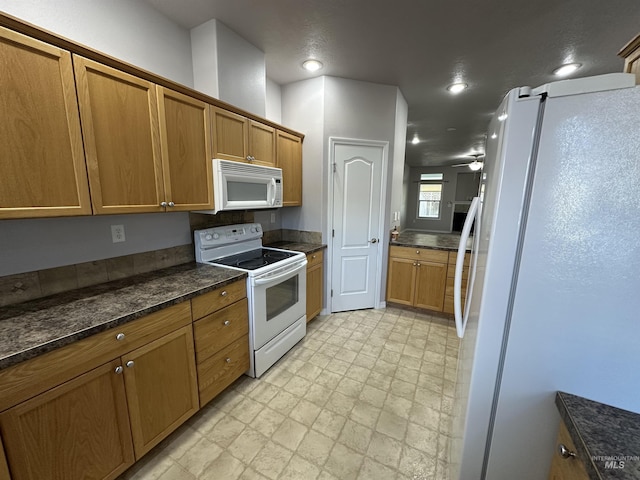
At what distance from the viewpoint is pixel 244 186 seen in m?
2.10

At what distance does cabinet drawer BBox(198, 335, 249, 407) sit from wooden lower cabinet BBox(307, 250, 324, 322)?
3.12 feet

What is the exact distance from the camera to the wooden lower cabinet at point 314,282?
2730mm

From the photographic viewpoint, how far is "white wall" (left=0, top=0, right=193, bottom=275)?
1284 mm

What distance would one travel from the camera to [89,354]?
3.55 feet

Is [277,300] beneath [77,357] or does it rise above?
beneath

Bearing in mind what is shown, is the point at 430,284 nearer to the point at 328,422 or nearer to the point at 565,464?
the point at 328,422

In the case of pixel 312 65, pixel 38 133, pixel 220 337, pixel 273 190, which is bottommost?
pixel 220 337

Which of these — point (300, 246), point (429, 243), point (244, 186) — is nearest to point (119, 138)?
point (244, 186)

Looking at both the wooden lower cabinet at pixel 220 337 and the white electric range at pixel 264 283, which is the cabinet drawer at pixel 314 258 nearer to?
the white electric range at pixel 264 283

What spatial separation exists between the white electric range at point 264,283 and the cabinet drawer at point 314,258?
0.73 feet

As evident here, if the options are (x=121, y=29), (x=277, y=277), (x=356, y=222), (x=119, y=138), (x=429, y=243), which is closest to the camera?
(x=119, y=138)

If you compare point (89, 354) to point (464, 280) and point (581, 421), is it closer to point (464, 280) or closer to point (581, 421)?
point (581, 421)

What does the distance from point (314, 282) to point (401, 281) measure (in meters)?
1.18

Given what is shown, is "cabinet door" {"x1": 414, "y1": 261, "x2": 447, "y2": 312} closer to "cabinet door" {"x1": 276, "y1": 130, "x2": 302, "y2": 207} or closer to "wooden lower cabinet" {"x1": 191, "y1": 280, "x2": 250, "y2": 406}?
"cabinet door" {"x1": 276, "y1": 130, "x2": 302, "y2": 207}
